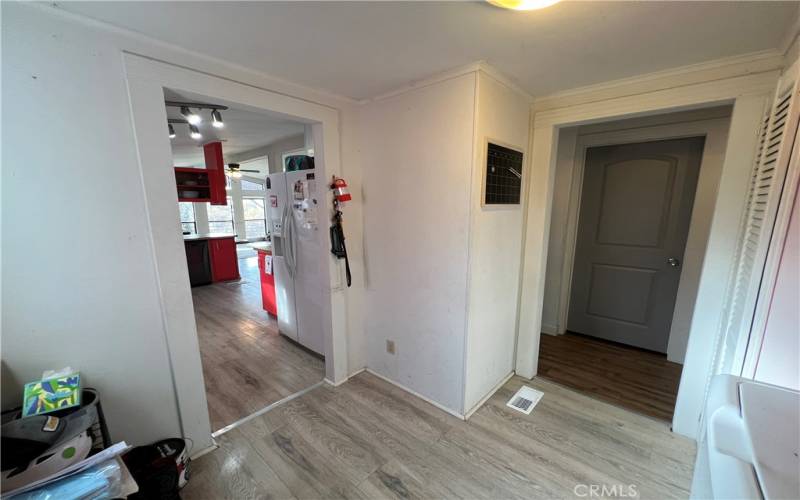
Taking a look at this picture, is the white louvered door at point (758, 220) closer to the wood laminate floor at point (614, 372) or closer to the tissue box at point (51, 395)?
the wood laminate floor at point (614, 372)

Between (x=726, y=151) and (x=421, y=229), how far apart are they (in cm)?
175

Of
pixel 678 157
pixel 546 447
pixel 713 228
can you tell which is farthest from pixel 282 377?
pixel 678 157

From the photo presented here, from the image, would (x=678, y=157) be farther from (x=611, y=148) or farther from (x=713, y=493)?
(x=713, y=493)

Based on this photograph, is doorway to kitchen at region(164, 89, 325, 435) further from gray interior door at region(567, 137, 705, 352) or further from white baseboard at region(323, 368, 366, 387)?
gray interior door at region(567, 137, 705, 352)

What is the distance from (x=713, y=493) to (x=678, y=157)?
306cm

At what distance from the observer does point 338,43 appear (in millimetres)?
1444

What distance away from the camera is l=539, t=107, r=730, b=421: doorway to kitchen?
2.51m

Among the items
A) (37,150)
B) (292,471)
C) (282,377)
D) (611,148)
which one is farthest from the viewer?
(611,148)

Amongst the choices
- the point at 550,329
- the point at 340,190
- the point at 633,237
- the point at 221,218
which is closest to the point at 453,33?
the point at 340,190

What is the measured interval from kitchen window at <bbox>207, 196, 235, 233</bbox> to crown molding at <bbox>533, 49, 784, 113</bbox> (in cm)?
906

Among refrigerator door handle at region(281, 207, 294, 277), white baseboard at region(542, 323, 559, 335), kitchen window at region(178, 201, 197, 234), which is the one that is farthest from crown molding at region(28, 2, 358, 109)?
kitchen window at region(178, 201, 197, 234)

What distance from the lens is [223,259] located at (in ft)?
18.5

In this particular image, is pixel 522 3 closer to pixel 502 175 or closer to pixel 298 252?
pixel 502 175

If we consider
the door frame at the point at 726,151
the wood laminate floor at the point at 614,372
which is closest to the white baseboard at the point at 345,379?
the wood laminate floor at the point at 614,372
